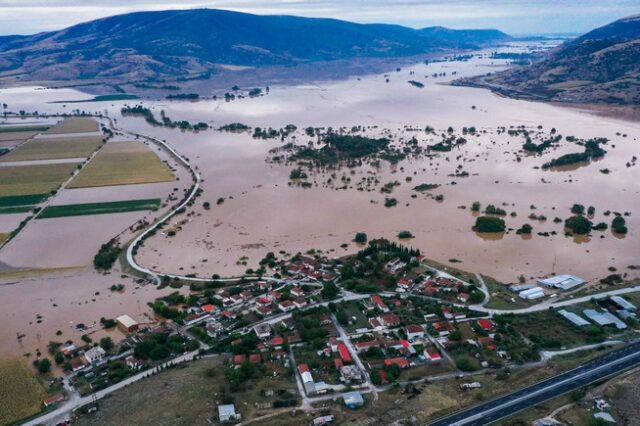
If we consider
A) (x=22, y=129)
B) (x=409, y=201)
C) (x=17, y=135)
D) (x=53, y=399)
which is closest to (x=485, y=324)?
(x=53, y=399)

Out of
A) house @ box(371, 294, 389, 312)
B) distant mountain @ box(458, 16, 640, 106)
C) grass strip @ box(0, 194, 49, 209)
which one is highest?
distant mountain @ box(458, 16, 640, 106)

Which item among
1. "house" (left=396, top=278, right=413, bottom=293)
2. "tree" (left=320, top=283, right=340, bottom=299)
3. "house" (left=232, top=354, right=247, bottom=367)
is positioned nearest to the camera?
"house" (left=232, top=354, right=247, bottom=367)

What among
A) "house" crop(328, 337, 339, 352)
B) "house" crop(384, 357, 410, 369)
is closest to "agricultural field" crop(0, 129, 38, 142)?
"house" crop(328, 337, 339, 352)

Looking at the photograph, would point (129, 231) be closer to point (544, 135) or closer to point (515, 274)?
point (515, 274)

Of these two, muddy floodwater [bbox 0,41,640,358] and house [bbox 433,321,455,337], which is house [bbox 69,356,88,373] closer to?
muddy floodwater [bbox 0,41,640,358]

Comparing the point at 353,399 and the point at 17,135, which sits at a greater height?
the point at 17,135

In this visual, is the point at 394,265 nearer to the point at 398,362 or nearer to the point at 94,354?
the point at 398,362
